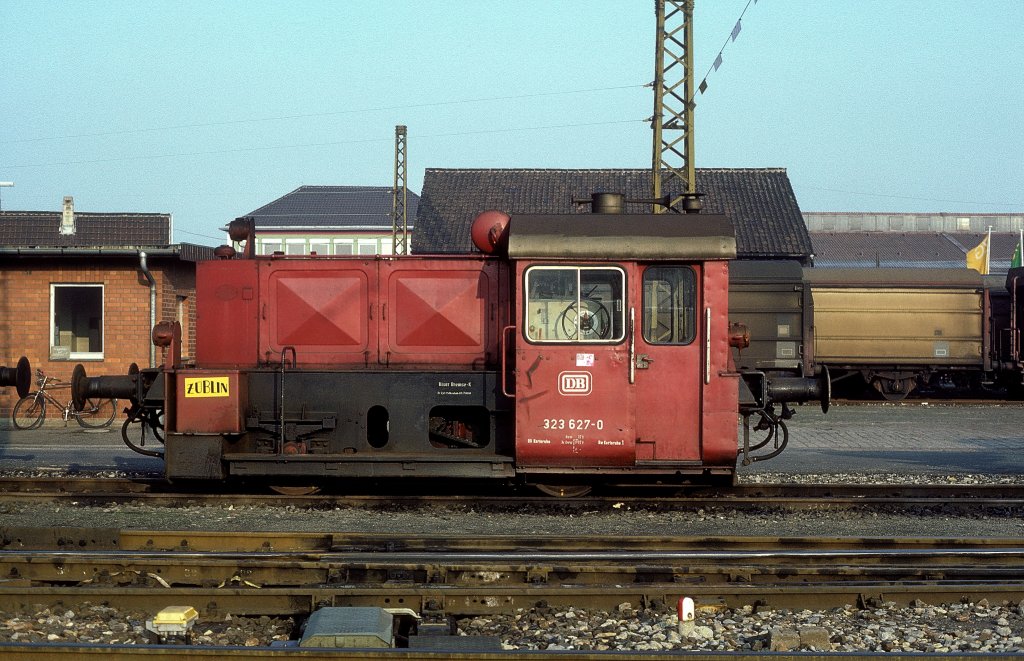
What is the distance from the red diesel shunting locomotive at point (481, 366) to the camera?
30.1ft

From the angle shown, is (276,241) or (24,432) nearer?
(24,432)

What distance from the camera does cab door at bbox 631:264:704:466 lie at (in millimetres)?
9180

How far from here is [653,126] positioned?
68.2 feet

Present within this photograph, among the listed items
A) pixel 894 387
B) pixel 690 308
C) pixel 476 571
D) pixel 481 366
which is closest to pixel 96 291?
pixel 481 366

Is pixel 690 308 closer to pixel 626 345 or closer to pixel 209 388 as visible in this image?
pixel 626 345

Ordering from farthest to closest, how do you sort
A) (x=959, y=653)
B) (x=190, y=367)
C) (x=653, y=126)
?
(x=653, y=126), (x=190, y=367), (x=959, y=653)

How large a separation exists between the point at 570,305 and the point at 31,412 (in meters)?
13.8

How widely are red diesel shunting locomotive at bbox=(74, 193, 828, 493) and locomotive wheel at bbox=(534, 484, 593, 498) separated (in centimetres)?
4

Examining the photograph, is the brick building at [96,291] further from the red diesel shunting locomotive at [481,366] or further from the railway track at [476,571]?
the railway track at [476,571]

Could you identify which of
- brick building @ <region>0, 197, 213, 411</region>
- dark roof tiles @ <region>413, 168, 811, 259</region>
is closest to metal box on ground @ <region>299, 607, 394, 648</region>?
brick building @ <region>0, 197, 213, 411</region>

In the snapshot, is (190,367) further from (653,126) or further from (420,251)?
(420,251)

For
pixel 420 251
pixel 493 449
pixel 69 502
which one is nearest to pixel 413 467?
pixel 493 449

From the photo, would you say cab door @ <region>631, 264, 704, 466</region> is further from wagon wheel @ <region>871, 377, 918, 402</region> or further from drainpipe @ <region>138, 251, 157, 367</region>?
wagon wheel @ <region>871, 377, 918, 402</region>

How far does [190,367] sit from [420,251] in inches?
956
